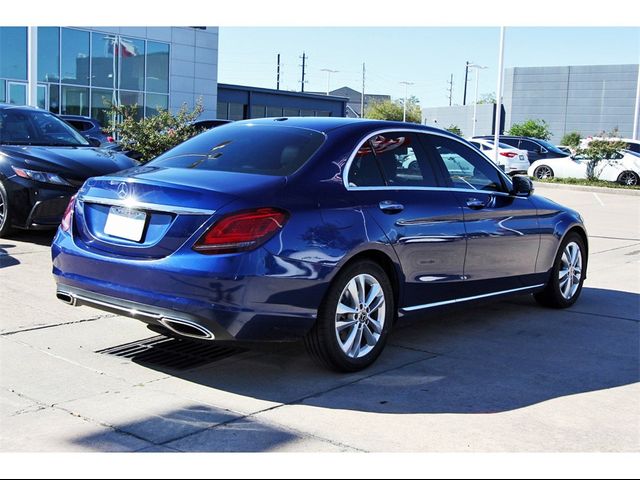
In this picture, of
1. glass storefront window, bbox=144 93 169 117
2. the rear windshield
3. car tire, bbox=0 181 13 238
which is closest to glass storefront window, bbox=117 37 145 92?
glass storefront window, bbox=144 93 169 117

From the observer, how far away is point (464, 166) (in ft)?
20.5

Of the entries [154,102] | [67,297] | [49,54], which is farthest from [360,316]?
[154,102]

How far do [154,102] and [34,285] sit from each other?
3281 cm

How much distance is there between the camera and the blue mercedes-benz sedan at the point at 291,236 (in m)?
4.43

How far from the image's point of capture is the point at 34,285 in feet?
23.5

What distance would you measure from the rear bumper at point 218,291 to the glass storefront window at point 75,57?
3095 cm

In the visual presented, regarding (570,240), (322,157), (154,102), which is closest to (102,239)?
(322,157)

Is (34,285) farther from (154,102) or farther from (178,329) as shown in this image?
(154,102)

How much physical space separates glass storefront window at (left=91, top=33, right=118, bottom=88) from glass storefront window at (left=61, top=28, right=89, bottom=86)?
346 mm

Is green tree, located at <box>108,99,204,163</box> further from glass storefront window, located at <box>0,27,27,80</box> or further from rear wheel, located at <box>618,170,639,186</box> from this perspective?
glass storefront window, located at <box>0,27,27,80</box>

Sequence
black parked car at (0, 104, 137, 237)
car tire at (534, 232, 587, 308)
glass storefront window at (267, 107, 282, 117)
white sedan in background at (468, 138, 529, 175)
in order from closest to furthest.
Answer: car tire at (534, 232, 587, 308) → black parked car at (0, 104, 137, 237) → white sedan in background at (468, 138, 529, 175) → glass storefront window at (267, 107, 282, 117)

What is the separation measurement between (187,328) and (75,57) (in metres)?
32.0

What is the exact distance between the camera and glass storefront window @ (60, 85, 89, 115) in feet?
110

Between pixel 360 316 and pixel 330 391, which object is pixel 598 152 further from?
pixel 330 391
